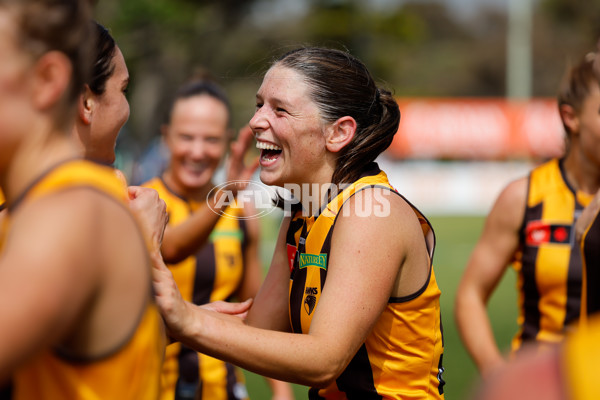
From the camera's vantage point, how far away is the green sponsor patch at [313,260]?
8.68ft

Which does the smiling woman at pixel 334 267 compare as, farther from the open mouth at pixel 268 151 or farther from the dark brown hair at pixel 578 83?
the dark brown hair at pixel 578 83

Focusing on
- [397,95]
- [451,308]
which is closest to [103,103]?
[451,308]

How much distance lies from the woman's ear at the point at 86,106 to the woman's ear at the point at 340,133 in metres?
0.87

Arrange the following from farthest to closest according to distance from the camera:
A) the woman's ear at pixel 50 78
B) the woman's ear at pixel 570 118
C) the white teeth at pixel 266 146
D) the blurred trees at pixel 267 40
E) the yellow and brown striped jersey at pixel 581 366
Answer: the blurred trees at pixel 267 40
the woman's ear at pixel 570 118
the white teeth at pixel 266 146
the woman's ear at pixel 50 78
the yellow and brown striped jersey at pixel 581 366

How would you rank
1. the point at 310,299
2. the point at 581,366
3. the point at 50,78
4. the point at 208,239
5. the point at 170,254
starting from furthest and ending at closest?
1. the point at 208,239
2. the point at 170,254
3. the point at 310,299
4. the point at 50,78
5. the point at 581,366

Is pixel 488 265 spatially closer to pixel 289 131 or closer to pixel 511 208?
pixel 511 208

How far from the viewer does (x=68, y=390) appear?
154cm

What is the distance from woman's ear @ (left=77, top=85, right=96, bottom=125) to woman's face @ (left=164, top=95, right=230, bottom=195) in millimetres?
2407

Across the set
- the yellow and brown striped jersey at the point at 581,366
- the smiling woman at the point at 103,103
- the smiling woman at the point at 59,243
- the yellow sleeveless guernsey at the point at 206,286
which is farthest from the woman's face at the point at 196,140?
the yellow and brown striped jersey at the point at 581,366

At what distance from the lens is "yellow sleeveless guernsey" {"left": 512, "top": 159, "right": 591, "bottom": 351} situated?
4082mm

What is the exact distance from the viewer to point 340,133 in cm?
290

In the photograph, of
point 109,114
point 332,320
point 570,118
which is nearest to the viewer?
point 332,320

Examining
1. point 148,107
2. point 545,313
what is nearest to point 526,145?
point 148,107

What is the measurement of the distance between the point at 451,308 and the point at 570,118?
7234 millimetres
